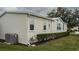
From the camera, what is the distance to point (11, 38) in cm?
390

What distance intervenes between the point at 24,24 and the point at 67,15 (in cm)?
83

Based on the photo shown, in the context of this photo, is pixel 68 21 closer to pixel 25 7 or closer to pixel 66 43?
pixel 66 43

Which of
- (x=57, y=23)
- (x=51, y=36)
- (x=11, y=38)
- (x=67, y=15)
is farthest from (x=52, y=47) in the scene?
(x=11, y=38)

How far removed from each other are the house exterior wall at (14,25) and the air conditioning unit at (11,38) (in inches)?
2.2

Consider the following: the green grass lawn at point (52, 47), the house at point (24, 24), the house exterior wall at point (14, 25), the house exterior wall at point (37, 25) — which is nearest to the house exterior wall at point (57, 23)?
the house at point (24, 24)

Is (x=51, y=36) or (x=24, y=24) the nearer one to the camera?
(x=24, y=24)

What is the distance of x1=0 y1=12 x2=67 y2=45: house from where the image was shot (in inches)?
152

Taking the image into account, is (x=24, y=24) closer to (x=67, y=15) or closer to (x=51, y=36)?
(x=51, y=36)

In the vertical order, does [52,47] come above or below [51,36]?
below

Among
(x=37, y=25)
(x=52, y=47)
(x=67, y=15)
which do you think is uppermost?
(x=67, y=15)

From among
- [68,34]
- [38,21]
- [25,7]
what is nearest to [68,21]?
A: [68,34]

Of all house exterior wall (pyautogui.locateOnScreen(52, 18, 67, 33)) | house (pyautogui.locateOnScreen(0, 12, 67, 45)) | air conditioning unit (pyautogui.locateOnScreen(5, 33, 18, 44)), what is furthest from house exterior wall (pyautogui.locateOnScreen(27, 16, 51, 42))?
air conditioning unit (pyautogui.locateOnScreen(5, 33, 18, 44))

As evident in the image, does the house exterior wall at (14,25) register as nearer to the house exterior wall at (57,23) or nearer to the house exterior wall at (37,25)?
the house exterior wall at (37,25)
